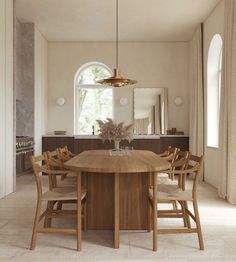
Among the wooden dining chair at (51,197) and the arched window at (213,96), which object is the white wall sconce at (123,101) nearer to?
the arched window at (213,96)

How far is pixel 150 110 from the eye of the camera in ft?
28.3

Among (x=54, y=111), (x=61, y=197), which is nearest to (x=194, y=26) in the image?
(x=54, y=111)

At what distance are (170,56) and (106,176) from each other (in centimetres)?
573

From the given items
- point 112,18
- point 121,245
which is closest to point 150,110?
point 112,18

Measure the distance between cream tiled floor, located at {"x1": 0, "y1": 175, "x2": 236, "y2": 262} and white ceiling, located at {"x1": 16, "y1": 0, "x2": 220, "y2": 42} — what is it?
381cm

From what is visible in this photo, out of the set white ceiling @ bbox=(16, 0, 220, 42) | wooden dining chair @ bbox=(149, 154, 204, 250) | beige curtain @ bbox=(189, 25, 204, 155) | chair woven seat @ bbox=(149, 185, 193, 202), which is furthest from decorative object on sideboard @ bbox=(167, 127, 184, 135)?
chair woven seat @ bbox=(149, 185, 193, 202)

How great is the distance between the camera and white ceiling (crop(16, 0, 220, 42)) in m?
6.16

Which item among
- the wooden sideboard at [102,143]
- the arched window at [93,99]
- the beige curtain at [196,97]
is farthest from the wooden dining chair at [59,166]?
the arched window at [93,99]

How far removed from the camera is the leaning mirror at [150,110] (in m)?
8.59

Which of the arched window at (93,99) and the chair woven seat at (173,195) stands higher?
the arched window at (93,99)

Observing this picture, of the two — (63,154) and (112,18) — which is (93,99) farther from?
(63,154)

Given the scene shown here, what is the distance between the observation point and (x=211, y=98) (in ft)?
22.6

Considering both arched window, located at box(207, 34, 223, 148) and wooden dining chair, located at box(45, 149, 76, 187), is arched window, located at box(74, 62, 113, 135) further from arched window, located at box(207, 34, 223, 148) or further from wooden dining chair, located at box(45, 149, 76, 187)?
wooden dining chair, located at box(45, 149, 76, 187)

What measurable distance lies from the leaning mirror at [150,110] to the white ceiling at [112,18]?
1.30 meters
